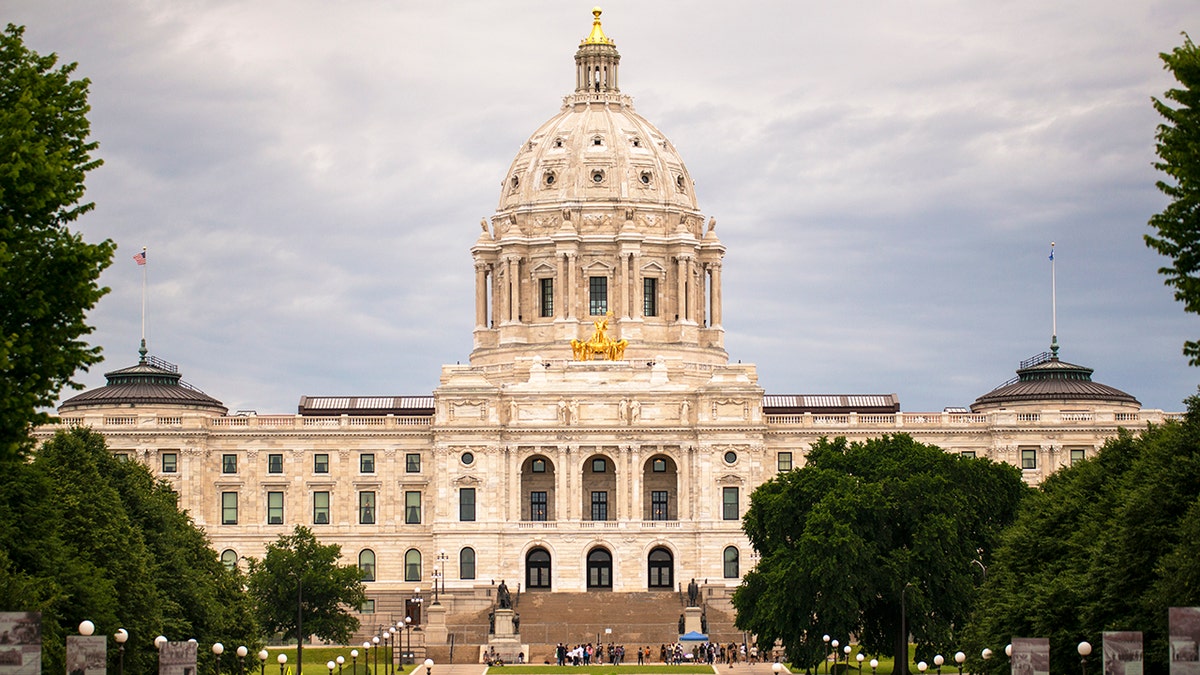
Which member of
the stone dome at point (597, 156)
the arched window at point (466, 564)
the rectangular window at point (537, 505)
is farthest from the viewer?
the stone dome at point (597, 156)

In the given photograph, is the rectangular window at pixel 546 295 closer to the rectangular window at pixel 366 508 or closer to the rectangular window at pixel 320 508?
the rectangular window at pixel 366 508

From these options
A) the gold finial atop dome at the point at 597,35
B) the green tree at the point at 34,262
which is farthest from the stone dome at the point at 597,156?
the green tree at the point at 34,262

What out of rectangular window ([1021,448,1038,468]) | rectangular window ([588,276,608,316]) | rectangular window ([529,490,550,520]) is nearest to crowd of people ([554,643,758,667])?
rectangular window ([529,490,550,520])

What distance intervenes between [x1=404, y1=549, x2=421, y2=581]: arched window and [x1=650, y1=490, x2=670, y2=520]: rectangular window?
16631 mm

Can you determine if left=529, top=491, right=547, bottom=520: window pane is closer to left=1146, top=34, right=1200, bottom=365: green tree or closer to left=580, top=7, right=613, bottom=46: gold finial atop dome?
left=580, top=7, right=613, bottom=46: gold finial atop dome

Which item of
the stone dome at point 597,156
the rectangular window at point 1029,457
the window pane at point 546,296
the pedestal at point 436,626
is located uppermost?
the stone dome at point 597,156

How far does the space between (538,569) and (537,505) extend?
540 cm

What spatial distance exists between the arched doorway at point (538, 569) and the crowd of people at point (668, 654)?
21119mm

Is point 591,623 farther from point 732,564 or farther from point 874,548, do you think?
point 874,548

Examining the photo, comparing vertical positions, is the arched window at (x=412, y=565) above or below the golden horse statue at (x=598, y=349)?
below

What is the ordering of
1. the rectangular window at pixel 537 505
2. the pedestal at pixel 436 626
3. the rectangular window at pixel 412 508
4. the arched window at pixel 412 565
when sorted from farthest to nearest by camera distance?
1. the rectangular window at pixel 412 508
2. the arched window at pixel 412 565
3. the rectangular window at pixel 537 505
4. the pedestal at pixel 436 626

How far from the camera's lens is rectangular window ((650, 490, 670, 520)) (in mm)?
173000

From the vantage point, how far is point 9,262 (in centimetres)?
7269

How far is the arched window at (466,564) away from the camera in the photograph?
16862 centimetres
